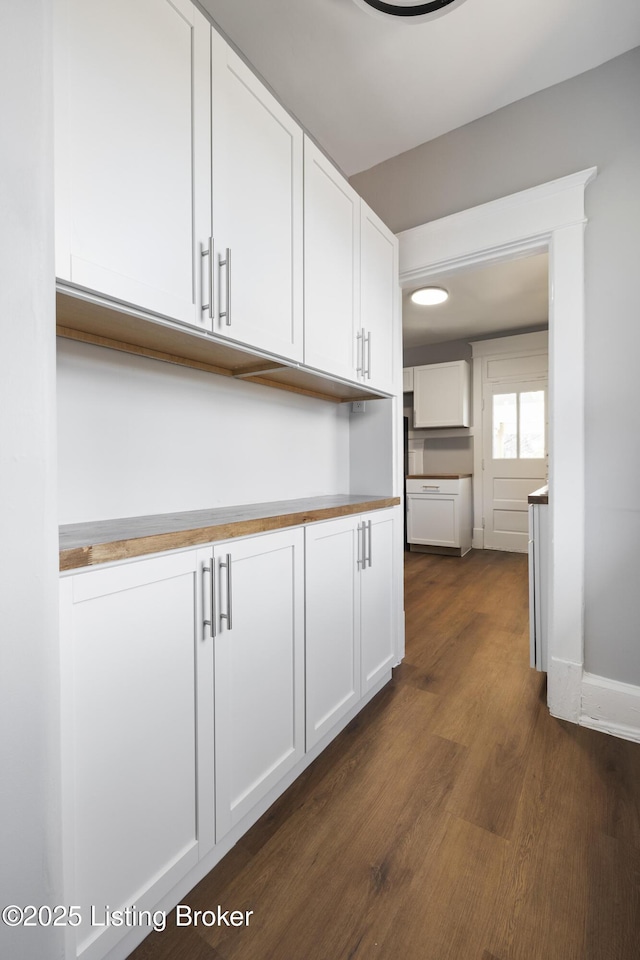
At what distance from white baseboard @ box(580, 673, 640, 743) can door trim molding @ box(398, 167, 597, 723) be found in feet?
0.13

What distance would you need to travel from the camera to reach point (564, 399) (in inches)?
74.8

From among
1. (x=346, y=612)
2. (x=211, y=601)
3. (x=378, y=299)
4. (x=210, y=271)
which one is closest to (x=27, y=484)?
(x=211, y=601)

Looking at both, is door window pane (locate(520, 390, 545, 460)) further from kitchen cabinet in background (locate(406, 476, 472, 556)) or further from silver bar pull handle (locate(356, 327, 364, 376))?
silver bar pull handle (locate(356, 327, 364, 376))

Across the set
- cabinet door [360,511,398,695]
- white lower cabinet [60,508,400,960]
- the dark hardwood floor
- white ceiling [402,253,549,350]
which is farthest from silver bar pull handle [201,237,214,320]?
white ceiling [402,253,549,350]

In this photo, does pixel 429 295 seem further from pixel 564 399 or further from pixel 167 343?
pixel 167 343

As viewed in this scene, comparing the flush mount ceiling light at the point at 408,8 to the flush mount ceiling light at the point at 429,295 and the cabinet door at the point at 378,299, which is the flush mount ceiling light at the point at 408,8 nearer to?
A: the cabinet door at the point at 378,299

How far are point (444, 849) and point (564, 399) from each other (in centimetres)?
170

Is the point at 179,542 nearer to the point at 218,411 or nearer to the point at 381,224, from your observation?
the point at 218,411

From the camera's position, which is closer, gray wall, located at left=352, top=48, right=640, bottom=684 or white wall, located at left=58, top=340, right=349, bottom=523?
white wall, located at left=58, top=340, right=349, bottom=523

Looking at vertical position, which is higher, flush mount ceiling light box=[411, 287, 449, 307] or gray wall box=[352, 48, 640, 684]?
flush mount ceiling light box=[411, 287, 449, 307]

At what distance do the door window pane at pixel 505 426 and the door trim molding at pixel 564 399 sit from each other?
3.53 m

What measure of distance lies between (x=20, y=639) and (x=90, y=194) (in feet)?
2.78

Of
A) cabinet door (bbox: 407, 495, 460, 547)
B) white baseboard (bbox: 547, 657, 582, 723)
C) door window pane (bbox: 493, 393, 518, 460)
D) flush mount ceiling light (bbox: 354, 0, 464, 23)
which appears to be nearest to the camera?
flush mount ceiling light (bbox: 354, 0, 464, 23)

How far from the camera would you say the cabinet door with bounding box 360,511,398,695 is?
191cm
